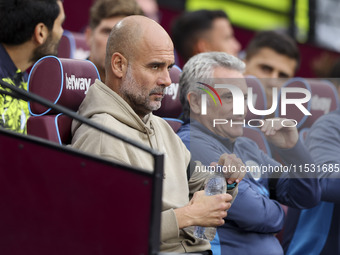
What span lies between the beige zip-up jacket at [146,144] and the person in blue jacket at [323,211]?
30.9 inches

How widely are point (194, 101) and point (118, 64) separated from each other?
55 cm

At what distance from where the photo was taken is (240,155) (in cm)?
300

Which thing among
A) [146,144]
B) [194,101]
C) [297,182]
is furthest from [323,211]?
[146,144]

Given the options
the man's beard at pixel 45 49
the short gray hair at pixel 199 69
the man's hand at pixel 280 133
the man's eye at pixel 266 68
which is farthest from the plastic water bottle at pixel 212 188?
the man's eye at pixel 266 68

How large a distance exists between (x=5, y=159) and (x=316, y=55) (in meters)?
7.41

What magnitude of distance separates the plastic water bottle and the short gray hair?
47 centimetres

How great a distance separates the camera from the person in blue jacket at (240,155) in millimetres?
2750

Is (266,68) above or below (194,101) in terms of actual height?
above

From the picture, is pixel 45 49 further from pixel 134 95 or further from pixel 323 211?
pixel 323 211

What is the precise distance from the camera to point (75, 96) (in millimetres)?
2662

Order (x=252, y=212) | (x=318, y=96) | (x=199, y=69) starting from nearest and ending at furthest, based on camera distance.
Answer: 1. (x=252, y=212)
2. (x=199, y=69)
3. (x=318, y=96)

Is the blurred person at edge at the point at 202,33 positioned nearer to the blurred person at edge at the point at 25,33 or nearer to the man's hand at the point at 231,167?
the blurred person at edge at the point at 25,33

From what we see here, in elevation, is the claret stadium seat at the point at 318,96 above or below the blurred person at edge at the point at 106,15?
below

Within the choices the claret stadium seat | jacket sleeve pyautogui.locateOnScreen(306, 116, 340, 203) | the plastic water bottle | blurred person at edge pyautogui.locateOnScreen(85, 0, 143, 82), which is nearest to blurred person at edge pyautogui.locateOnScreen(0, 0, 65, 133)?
blurred person at edge pyautogui.locateOnScreen(85, 0, 143, 82)
